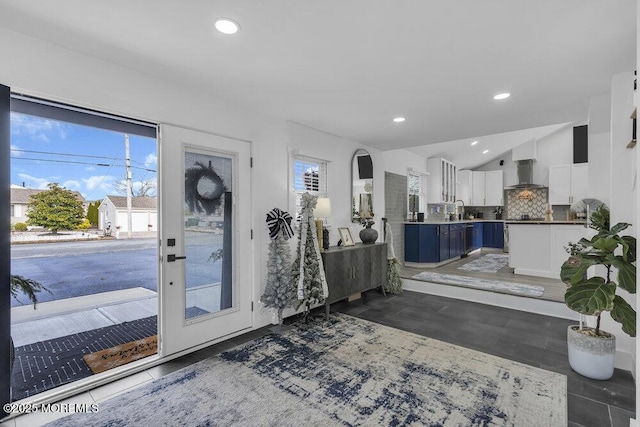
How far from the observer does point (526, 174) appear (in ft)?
28.0

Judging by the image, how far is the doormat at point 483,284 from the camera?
451cm

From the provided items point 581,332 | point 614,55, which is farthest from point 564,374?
point 614,55

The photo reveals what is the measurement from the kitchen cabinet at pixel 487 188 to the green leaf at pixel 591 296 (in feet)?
26.5

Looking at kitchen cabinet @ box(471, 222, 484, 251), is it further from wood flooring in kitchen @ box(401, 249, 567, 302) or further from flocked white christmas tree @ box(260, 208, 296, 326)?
flocked white christmas tree @ box(260, 208, 296, 326)

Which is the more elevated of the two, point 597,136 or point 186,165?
point 597,136

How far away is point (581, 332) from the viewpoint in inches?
100

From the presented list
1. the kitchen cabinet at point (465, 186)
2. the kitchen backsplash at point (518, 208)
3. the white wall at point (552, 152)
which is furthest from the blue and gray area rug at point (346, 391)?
the white wall at point (552, 152)

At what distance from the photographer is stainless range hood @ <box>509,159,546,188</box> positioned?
8.52 meters

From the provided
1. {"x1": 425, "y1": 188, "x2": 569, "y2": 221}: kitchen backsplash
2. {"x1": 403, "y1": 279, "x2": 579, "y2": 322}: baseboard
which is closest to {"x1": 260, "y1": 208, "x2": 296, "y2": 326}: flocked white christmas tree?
{"x1": 403, "y1": 279, "x2": 579, "y2": 322}: baseboard

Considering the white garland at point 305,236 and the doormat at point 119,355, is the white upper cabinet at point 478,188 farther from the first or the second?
the doormat at point 119,355

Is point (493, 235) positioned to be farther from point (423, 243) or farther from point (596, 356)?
point (596, 356)

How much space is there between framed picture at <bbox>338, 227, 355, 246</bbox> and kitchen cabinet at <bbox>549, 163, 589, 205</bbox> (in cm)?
659

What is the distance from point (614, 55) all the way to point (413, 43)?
1613 mm

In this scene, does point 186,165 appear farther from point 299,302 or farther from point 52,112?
point 299,302
